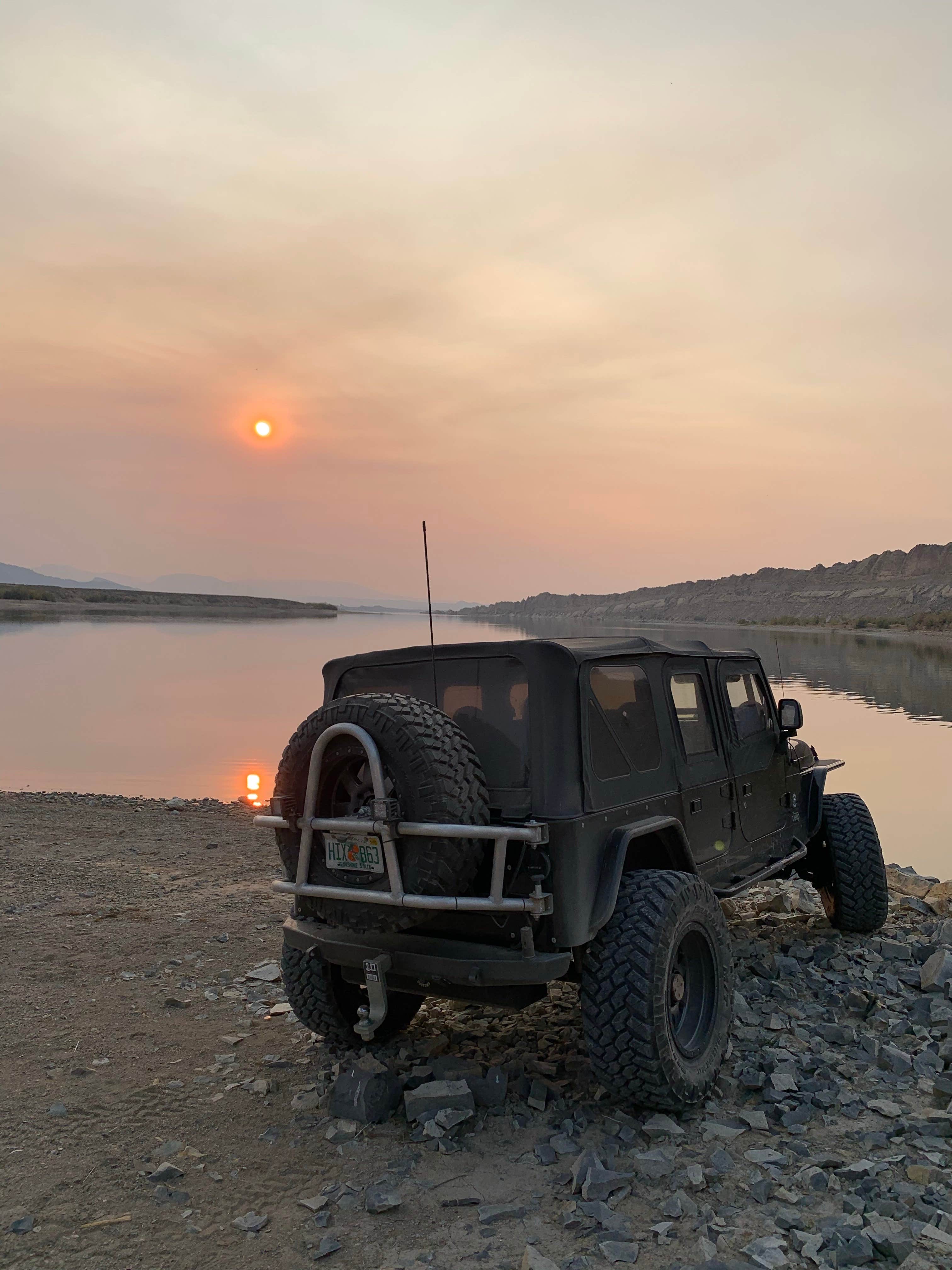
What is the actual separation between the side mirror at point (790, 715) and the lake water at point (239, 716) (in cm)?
52

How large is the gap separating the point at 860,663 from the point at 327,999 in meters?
39.4

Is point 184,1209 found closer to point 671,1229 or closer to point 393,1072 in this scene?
point 393,1072

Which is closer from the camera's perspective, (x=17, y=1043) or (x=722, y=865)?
(x=17, y=1043)

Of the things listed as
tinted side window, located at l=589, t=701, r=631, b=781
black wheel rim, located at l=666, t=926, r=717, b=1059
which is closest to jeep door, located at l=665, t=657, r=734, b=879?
black wheel rim, located at l=666, t=926, r=717, b=1059

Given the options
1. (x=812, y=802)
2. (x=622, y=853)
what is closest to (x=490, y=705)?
(x=622, y=853)

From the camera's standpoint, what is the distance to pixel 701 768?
16.6 feet

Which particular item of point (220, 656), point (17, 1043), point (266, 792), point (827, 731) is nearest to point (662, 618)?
point (220, 656)

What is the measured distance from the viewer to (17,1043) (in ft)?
15.5

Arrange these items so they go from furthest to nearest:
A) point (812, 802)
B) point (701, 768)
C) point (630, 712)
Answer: point (812, 802)
point (701, 768)
point (630, 712)

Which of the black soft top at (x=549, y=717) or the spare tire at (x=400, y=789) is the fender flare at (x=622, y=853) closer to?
the black soft top at (x=549, y=717)

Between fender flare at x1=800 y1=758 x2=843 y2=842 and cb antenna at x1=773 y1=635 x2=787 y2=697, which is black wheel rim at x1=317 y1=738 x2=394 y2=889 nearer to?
cb antenna at x1=773 y1=635 x2=787 y2=697

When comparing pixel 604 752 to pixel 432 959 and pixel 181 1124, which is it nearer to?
pixel 432 959

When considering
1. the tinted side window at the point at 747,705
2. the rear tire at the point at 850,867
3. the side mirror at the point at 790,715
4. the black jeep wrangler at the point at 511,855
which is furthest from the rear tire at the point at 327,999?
the rear tire at the point at 850,867

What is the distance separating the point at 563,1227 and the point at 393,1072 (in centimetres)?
121
